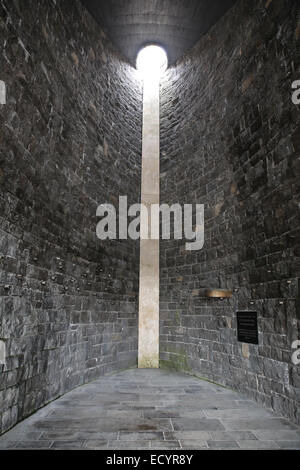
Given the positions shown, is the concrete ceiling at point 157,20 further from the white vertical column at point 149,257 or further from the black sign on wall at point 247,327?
the black sign on wall at point 247,327

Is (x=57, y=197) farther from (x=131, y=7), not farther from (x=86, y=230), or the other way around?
(x=131, y=7)

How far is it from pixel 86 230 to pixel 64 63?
260 cm

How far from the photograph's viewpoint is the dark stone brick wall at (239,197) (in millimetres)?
3686

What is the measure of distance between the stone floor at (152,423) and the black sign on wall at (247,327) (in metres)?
0.76

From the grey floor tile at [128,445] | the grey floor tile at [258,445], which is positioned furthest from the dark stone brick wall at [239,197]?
the grey floor tile at [128,445]

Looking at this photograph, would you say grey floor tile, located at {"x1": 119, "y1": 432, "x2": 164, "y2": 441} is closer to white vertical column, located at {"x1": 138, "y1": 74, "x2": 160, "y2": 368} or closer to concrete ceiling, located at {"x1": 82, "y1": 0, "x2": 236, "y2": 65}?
white vertical column, located at {"x1": 138, "y1": 74, "x2": 160, "y2": 368}

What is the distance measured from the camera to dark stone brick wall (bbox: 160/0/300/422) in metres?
3.69

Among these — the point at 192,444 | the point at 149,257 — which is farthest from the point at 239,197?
the point at 192,444

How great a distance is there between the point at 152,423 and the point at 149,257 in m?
4.21

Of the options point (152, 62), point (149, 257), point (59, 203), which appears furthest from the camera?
point (152, 62)

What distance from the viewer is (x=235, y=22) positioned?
572 cm

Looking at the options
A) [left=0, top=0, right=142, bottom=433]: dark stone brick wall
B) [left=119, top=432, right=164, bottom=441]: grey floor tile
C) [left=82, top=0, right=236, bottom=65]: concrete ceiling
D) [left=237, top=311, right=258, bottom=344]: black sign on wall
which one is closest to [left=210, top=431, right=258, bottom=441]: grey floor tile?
[left=119, top=432, right=164, bottom=441]: grey floor tile

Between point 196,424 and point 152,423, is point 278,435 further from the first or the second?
point 152,423

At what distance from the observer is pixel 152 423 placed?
3184mm
